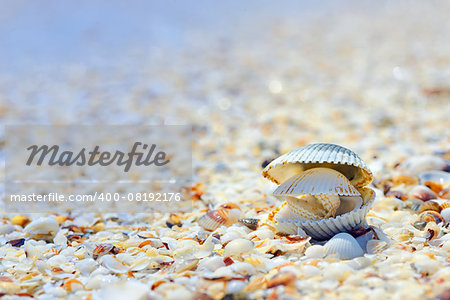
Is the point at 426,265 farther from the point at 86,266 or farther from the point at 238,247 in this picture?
the point at 86,266

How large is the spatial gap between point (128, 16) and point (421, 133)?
372 inches

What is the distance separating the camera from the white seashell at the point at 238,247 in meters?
2.12

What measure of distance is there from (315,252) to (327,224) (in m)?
0.20

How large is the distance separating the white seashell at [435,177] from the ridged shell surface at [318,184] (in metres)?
1.14

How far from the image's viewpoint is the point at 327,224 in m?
2.18

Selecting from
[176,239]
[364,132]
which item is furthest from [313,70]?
[176,239]

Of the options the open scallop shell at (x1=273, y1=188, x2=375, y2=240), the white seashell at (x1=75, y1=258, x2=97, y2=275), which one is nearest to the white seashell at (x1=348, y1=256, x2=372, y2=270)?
the open scallop shell at (x1=273, y1=188, x2=375, y2=240)

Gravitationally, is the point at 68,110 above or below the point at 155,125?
above

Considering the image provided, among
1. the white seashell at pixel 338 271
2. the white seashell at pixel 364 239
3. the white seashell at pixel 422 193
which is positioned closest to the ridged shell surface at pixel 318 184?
the white seashell at pixel 364 239

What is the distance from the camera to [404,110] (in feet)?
18.7

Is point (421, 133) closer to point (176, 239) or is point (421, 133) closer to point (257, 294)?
point (176, 239)

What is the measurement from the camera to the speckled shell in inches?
87.2

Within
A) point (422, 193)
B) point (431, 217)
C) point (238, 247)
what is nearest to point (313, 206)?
point (238, 247)

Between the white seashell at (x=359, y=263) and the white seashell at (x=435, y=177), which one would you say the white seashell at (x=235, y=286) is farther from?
the white seashell at (x=435, y=177)
